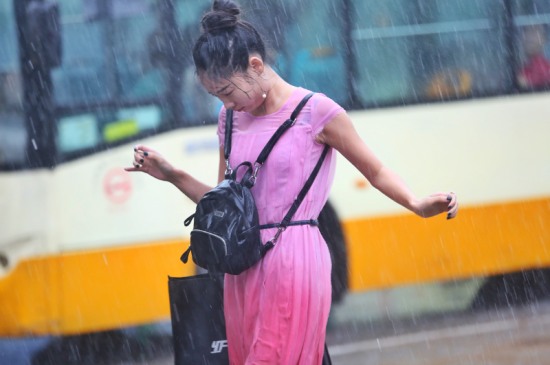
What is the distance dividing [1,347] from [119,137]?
5.48 feet

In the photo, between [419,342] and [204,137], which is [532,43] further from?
[204,137]

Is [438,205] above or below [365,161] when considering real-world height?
below

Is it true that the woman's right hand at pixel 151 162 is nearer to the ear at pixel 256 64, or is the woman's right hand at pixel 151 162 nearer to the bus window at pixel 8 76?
the ear at pixel 256 64

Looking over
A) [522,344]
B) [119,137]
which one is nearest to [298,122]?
[119,137]

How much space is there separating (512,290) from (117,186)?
3.72 m

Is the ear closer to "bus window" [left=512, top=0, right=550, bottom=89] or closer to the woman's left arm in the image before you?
the woman's left arm

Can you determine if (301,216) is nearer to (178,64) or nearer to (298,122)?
(298,122)

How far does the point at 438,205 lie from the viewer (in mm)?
3078

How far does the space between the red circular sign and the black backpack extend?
4.05 metres

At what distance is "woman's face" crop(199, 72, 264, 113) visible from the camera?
308 cm

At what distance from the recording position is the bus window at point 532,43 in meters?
8.26

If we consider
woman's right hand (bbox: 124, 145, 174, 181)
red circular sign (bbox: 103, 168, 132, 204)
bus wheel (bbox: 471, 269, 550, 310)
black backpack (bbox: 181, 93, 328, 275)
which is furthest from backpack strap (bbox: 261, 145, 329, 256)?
bus wheel (bbox: 471, 269, 550, 310)

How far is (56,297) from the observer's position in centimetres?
693

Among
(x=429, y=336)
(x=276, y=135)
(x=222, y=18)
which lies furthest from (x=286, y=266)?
(x=429, y=336)
